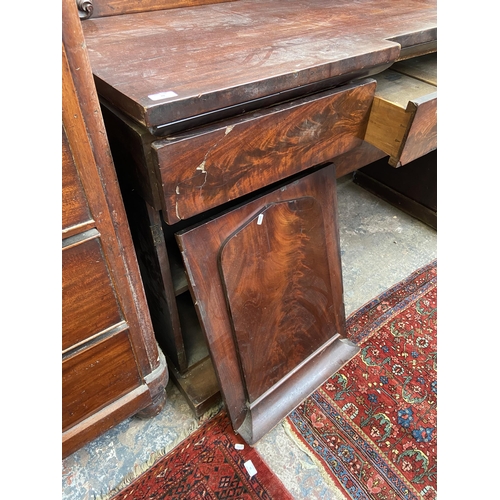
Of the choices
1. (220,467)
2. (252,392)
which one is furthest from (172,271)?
(220,467)

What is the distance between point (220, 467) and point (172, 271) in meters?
0.46

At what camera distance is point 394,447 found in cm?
97

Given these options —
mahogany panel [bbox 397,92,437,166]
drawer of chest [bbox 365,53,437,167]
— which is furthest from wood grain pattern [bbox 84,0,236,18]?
mahogany panel [bbox 397,92,437,166]

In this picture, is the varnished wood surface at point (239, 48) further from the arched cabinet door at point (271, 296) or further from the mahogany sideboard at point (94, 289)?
the arched cabinet door at point (271, 296)

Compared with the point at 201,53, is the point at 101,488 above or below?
below

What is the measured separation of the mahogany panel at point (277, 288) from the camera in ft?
2.80

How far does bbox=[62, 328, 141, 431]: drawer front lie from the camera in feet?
2.42

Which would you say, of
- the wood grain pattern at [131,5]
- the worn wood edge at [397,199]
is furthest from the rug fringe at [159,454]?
the worn wood edge at [397,199]

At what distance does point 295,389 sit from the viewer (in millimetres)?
1049

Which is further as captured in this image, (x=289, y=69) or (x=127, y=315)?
(x=127, y=315)

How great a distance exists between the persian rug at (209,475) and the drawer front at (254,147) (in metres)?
0.61

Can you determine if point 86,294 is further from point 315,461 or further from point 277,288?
point 315,461

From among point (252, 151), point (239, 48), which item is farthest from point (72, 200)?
point (239, 48)

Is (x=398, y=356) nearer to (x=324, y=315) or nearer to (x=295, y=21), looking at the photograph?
(x=324, y=315)
